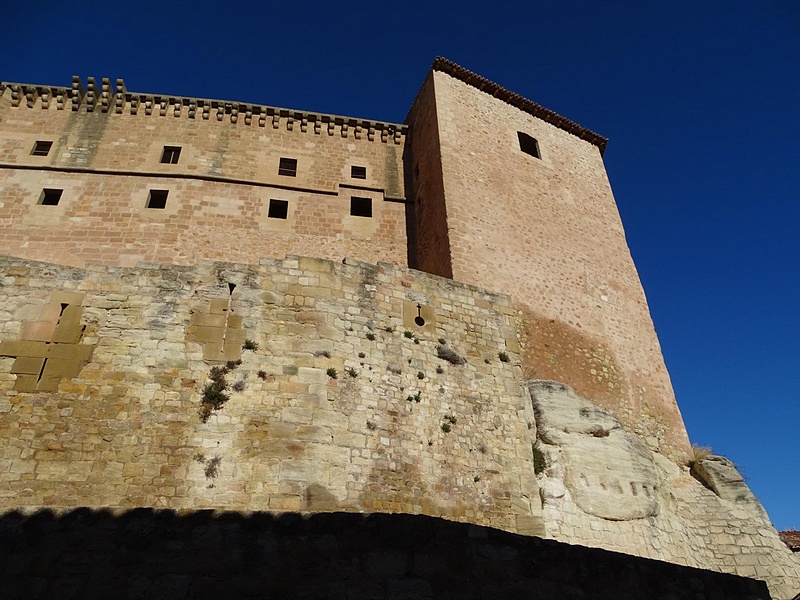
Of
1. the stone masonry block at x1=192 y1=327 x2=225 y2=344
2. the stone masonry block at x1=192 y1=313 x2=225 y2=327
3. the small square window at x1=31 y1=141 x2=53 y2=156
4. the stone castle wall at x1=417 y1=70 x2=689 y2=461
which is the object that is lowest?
the stone masonry block at x1=192 y1=327 x2=225 y2=344

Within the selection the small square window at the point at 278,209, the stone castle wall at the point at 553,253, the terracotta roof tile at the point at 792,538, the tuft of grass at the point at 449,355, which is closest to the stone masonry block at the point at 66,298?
the tuft of grass at the point at 449,355

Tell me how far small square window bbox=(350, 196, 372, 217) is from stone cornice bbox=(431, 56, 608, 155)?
14.4 ft

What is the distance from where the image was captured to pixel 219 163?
16609mm

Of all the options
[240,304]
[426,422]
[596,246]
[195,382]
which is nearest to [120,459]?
[195,382]

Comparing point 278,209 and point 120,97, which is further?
point 120,97

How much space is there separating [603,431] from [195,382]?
730cm

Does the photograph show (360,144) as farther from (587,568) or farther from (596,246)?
(587,568)

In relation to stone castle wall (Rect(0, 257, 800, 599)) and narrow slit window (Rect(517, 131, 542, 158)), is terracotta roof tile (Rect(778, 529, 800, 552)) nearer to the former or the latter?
stone castle wall (Rect(0, 257, 800, 599))

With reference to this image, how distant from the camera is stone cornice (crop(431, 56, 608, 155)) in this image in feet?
57.3

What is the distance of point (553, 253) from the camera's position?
15117 millimetres

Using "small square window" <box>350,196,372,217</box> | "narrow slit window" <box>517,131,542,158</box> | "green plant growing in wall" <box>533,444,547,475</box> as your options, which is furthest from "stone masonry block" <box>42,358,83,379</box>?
"narrow slit window" <box>517,131,542,158</box>

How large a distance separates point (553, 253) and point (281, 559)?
40.6 feet

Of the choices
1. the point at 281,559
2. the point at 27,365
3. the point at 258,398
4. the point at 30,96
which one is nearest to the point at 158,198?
the point at 30,96

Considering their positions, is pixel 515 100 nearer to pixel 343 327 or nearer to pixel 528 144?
pixel 528 144
